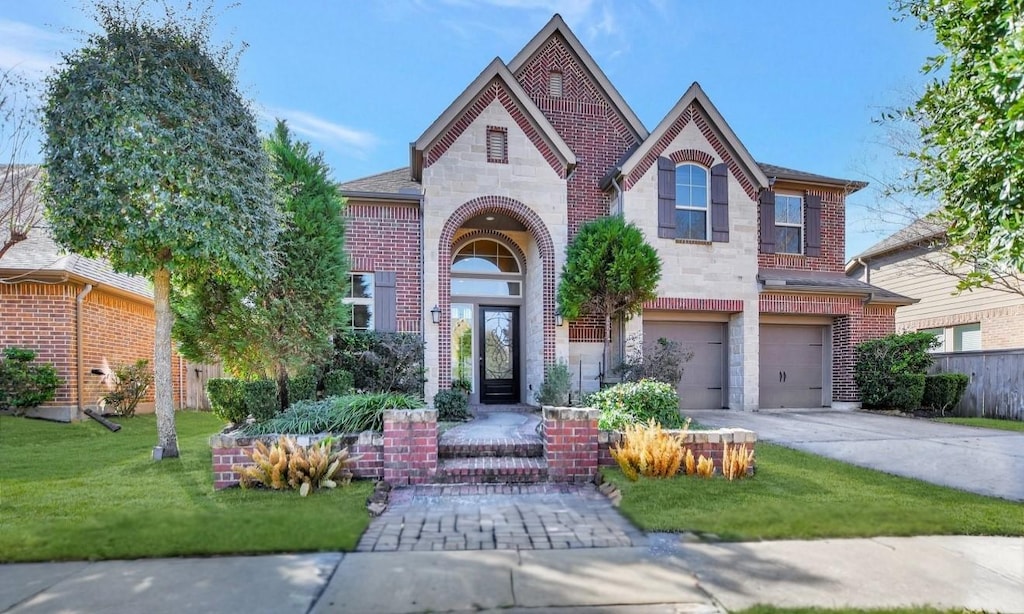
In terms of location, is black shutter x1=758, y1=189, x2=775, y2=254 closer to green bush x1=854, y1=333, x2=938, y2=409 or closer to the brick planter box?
green bush x1=854, y1=333, x2=938, y2=409

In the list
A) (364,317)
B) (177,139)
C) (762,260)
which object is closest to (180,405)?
(364,317)

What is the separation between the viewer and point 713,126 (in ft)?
36.8

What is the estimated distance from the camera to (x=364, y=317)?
33.0 feet

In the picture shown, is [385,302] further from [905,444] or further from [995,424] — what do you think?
[995,424]

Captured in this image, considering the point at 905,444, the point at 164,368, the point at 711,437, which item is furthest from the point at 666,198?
the point at 164,368

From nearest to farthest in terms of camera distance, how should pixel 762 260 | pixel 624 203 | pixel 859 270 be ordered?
pixel 624 203, pixel 762 260, pixel 859 270

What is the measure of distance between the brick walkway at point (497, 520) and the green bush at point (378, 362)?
348 cm

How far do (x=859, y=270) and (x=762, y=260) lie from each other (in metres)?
9.81

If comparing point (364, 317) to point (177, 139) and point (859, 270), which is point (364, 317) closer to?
point (177, 139)

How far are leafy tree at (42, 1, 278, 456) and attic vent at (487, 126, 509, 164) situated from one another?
4.88 metres

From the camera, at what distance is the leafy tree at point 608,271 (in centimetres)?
948

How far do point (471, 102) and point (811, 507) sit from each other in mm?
8826

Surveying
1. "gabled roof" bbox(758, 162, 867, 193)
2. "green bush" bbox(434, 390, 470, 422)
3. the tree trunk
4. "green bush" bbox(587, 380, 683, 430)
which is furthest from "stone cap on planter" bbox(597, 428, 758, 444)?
"gabled roof" bbox(758, 162, 867, 193)

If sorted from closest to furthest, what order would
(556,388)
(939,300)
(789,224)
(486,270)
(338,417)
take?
(338,417) → (556,388) → (486,270) → (789,224) → (939,300)
